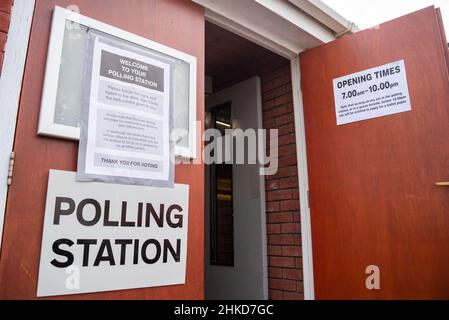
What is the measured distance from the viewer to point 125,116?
148 cm

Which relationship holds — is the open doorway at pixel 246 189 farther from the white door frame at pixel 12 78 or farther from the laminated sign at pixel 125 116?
the white door frame at pixel 12 78

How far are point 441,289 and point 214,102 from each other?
250 centimetres

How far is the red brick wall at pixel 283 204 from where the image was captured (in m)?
2.54

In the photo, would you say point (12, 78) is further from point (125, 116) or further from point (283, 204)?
point (283, 204)

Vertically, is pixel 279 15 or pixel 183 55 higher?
pixel 279 15

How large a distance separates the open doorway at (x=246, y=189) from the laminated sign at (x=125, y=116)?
115 cm

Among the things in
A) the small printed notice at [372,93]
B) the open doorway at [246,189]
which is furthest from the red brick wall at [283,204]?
the small printed notice at [372,93]

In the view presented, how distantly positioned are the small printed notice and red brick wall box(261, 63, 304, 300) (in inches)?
22.3

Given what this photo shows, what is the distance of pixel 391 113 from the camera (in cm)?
197

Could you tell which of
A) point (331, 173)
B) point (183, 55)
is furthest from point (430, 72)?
point (183, 55)

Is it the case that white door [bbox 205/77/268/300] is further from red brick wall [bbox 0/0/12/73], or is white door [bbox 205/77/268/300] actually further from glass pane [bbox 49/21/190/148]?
red brick wall [bbox 0/0/12/73]

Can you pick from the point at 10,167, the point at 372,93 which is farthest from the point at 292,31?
the point at 10,167

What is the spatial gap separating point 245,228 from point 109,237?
170 centimetres
